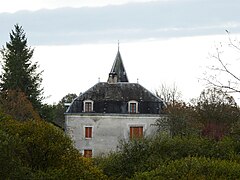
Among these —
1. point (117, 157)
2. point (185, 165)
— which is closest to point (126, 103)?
point (117, 157)

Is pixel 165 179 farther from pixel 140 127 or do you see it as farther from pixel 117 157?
pixel 140 127

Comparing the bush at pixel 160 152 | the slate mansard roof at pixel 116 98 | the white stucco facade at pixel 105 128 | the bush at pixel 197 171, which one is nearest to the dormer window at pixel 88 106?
the slate mansard roof at pixel 116 98

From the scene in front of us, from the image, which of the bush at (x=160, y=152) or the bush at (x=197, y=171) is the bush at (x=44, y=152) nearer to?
the bush at (x=197, y=171)

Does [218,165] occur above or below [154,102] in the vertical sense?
below

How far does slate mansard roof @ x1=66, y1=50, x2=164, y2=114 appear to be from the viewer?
51938 mm

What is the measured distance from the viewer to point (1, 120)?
22422 mm

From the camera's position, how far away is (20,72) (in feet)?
171

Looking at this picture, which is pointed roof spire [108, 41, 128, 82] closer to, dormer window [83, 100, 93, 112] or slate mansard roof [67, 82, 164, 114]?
slate mansard roof [67, 82, 164, 114]

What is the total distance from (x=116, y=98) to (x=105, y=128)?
2.82 meters

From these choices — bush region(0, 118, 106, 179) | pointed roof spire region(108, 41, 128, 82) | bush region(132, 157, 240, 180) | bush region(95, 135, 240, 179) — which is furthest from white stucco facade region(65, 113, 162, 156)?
bush region(0, 118, 106, 179)

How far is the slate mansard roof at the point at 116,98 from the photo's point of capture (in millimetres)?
51938

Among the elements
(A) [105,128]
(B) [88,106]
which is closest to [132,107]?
(A) [105,128]

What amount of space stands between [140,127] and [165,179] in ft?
97.6

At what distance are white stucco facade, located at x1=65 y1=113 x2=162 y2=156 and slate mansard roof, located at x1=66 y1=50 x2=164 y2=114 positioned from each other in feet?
1.65
